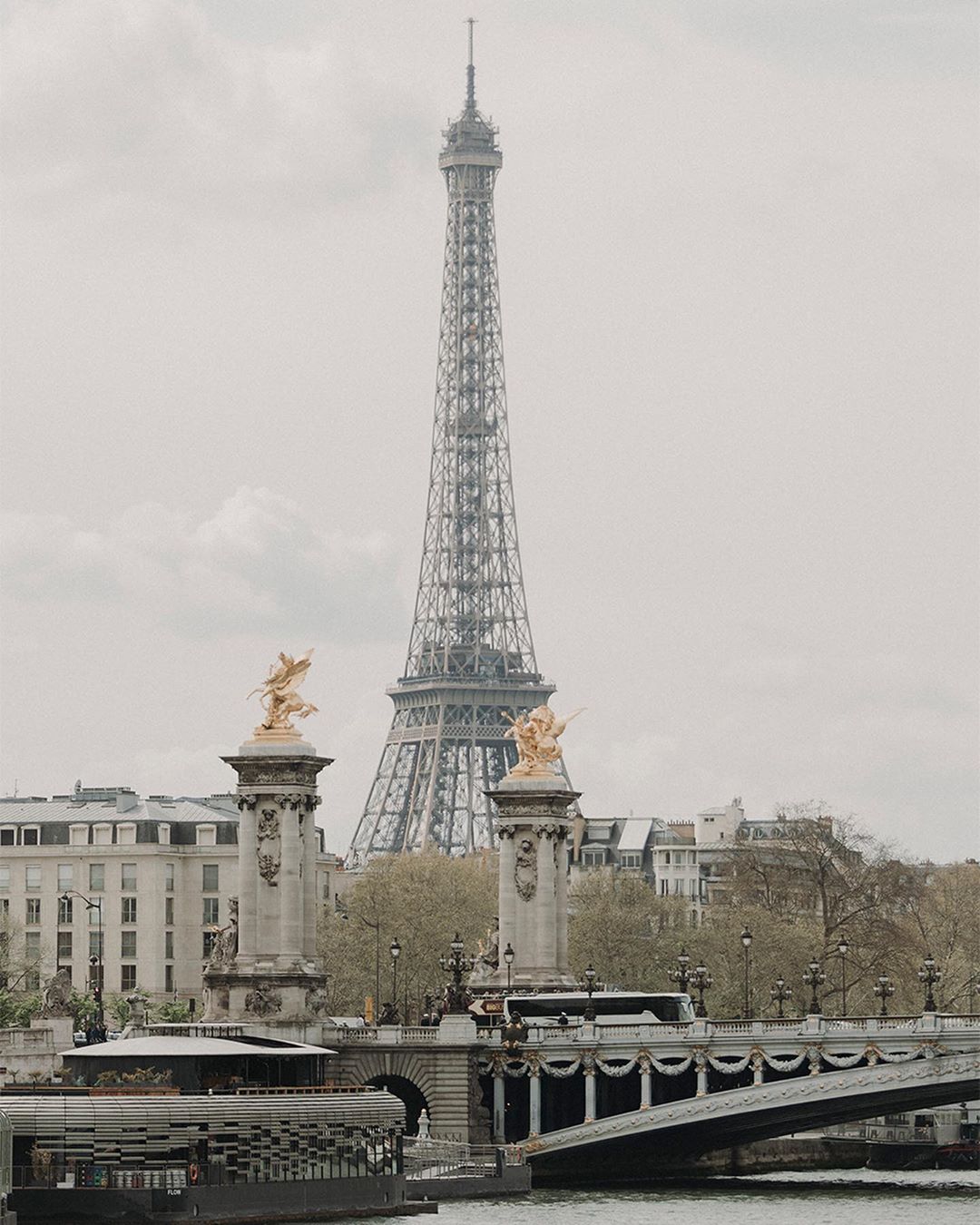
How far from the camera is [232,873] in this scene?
15275cm

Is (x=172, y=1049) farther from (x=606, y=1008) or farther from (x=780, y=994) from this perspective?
(x=780, y=994)

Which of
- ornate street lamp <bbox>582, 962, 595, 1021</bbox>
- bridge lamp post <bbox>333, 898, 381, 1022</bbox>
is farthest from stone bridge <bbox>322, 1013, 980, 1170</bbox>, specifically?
bridge lamp post <bbox>333, 898, 381, 1022</bbox>

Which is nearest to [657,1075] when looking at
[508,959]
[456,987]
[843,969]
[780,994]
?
[456,987]

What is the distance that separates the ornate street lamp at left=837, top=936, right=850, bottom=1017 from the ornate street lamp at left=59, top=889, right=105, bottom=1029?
23181mm

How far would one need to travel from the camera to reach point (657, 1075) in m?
106

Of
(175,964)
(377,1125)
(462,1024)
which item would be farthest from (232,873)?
(377,1125)

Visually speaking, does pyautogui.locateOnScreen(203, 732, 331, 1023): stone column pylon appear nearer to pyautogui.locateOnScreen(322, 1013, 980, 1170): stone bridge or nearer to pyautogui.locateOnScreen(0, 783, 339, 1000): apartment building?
pyautogui.locateOnScreen(322, 1013, 980, 1170): stone bridge

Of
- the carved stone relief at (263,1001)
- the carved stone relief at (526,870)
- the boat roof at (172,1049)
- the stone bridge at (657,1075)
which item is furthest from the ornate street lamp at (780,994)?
the boat roof at (172,1049)

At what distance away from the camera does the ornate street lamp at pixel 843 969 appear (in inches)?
4407

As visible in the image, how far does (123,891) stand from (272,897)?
152 feet

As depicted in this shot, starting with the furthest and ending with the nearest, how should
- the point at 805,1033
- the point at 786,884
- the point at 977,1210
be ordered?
the point at 786,884 → the point at 805,1033 → the point at 977,1210

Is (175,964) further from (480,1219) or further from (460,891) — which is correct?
(480,1219)

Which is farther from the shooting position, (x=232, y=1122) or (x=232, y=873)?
(x=232, y=873)

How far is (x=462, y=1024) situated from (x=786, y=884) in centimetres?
4304
